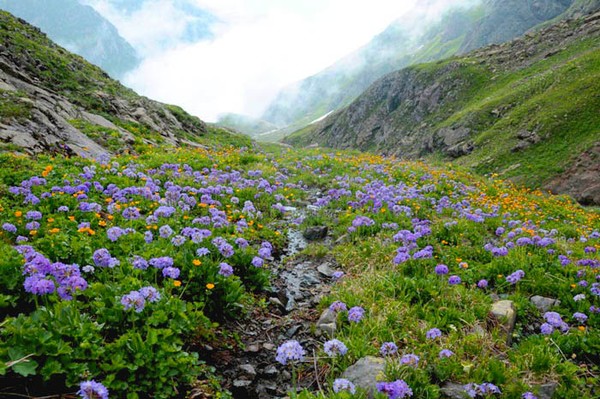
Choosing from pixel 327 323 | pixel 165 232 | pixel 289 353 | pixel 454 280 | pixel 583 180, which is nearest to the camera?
pixel 289 353

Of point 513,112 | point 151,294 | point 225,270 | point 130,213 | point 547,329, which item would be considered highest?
point 130,213

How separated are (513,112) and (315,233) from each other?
31613 mm

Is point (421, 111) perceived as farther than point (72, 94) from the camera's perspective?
Yes

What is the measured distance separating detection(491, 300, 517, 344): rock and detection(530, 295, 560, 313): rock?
658 mm

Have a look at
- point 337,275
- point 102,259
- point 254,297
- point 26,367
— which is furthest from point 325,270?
point 26,367

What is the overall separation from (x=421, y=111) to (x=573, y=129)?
40.2 m

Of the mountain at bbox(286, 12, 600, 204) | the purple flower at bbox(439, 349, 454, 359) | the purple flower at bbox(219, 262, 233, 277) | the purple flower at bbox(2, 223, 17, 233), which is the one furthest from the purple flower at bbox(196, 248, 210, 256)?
the mountain at bbox(286, 12, 600, 204)

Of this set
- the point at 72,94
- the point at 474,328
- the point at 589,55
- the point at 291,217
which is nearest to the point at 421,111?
the point at 589,55

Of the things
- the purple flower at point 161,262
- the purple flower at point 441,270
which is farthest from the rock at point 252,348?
the purple flower at point 441,270

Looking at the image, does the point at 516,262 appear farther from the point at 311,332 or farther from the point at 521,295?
the point at 311,332

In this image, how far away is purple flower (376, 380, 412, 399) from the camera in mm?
3348

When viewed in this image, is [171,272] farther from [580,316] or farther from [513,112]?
[513,112]

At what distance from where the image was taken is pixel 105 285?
4375 millimetres

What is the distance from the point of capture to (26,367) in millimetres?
2973
